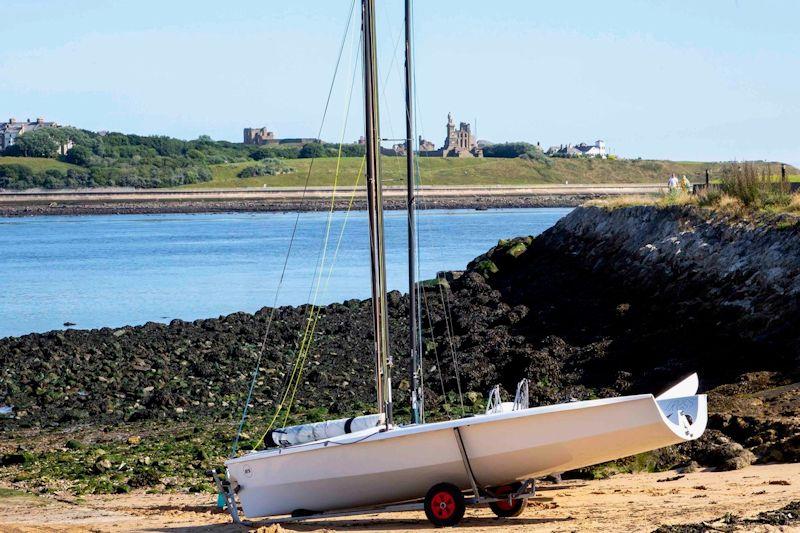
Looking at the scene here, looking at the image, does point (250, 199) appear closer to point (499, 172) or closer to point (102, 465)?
point (499, 172)

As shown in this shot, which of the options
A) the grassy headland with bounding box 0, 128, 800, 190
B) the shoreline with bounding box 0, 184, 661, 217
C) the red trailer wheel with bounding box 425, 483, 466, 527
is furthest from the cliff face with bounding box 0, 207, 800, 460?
the grassy headland with bounding box 0, 128, 800, 190

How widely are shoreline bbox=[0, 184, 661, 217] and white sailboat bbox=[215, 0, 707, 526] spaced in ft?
384

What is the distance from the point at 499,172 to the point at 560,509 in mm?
161808

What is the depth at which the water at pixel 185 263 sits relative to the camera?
150ft

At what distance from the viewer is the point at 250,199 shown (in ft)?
463

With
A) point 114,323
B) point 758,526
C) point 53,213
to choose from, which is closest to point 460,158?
point 53,213

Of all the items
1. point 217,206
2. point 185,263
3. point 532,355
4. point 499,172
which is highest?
point 532,355

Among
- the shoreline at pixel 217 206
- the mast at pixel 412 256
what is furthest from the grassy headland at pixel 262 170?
the mast at pixel 412 256

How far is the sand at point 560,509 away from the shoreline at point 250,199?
115 meters

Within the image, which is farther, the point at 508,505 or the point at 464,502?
the point at 508,505

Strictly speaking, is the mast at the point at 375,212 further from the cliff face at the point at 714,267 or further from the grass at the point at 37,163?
the grass at the point at 37,163

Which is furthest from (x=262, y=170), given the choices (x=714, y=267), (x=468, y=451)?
(x=468, y=451)

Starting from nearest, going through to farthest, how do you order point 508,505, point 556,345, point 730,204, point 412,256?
point 508,505
point 412,256
point 556,345
point 730,204

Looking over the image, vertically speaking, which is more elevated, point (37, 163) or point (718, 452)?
point (718, 452)
